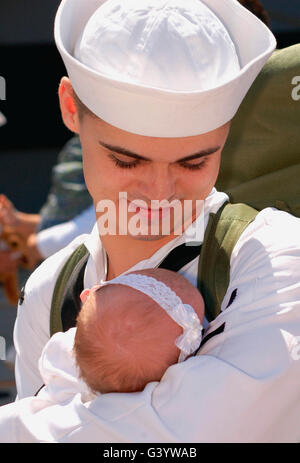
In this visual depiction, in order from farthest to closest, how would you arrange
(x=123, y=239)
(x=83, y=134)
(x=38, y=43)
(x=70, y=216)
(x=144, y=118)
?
(x=38, y=43) < (x=70, y=216) < (x=123, y=239) < (x=83, y=134) < (x=144, y=118)

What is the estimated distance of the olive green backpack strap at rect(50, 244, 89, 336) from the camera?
167 cm

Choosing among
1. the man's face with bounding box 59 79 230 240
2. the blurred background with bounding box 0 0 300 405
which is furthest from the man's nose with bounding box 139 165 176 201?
the blurred background with bounding box 0 0 300 405

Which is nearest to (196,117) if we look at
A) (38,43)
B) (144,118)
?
(144,118)

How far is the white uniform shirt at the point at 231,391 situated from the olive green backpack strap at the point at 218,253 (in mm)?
57

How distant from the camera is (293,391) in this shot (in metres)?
1.28

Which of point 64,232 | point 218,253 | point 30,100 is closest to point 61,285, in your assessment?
point 218,253

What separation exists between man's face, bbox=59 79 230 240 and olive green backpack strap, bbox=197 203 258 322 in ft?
0.30

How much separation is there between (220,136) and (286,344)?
40cm

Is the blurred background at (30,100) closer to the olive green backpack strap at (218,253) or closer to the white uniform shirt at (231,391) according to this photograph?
the olive green backpack strap at (218,253)

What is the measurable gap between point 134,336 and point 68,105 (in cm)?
51

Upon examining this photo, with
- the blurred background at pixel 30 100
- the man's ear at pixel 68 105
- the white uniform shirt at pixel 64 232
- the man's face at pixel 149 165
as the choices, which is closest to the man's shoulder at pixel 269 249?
the man's face at pixel 149 165

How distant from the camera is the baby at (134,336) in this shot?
1.32 metres

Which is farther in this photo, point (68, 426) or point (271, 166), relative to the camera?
point (271, 166)

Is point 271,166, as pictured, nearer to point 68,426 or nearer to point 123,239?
point 123,239
